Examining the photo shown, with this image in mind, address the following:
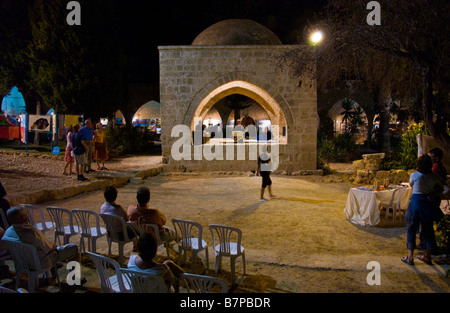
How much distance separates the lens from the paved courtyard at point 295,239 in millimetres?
4047

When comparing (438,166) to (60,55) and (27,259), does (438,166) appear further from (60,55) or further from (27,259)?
(60,55)

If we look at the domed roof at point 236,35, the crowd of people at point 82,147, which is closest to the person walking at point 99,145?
the crowd of people at point 82,147

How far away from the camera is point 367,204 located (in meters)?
6.36

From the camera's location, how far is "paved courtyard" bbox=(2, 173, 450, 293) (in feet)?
13.3

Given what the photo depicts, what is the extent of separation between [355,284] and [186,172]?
32.4 ft

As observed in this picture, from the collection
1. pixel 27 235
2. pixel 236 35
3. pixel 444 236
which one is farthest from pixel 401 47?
A: pixel 236 35

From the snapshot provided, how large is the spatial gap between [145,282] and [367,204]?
488 cm

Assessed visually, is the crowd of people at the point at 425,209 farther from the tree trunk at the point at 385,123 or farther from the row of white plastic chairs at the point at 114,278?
the tree trunk at the point at 385,123

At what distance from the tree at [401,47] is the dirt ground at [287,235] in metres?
2.18

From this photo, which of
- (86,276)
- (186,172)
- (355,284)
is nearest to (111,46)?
(186,172)

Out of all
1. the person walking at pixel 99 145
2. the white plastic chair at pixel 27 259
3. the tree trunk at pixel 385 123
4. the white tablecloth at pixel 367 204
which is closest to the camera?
the white plastic chair at pixel 27 259

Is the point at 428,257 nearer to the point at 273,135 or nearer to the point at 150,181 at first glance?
→ the point at 150,181
